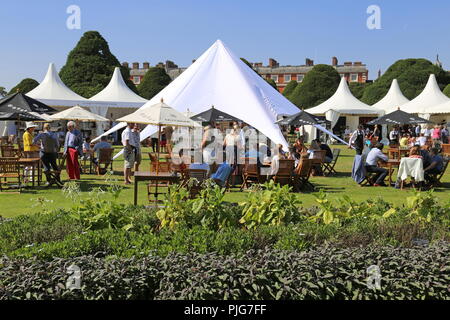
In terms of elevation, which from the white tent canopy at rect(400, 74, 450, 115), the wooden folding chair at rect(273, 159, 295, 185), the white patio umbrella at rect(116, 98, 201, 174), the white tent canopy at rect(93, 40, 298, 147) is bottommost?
the wooden folding chair at rect(273, 159, 295, 185)

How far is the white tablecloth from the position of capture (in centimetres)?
1203

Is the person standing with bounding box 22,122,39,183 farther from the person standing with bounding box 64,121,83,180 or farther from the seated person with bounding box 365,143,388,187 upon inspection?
the seated person with bounding box 365,143,388,187

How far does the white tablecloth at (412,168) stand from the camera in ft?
39.5

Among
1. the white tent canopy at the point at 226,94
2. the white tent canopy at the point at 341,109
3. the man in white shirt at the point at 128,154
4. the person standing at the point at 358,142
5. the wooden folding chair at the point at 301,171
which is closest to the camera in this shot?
the wooden folding chair at the point at 301,171

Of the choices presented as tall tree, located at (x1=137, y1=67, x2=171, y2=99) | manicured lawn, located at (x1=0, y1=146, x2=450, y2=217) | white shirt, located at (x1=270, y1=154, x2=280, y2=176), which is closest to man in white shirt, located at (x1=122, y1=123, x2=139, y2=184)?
manicured lawn, located at (x1=0, y1=146, x2=450, y2=217)

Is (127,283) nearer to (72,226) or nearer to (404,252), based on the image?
(72,226)

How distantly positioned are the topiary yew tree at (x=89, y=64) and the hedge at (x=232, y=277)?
4465 cm

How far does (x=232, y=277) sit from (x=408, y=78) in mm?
47180

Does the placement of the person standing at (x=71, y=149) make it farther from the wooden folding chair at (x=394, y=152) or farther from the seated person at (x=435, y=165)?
the wooden folding chair at (x=394, y=152)

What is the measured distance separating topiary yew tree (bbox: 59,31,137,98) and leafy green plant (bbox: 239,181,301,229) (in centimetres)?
4298

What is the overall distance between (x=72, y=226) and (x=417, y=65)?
48.6 metres

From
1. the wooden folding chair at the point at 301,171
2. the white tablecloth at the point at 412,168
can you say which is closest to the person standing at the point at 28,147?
the wooden folding chair at the point at 301,171

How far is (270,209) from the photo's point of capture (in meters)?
6.05

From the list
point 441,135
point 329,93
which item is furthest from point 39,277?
point 329,93
